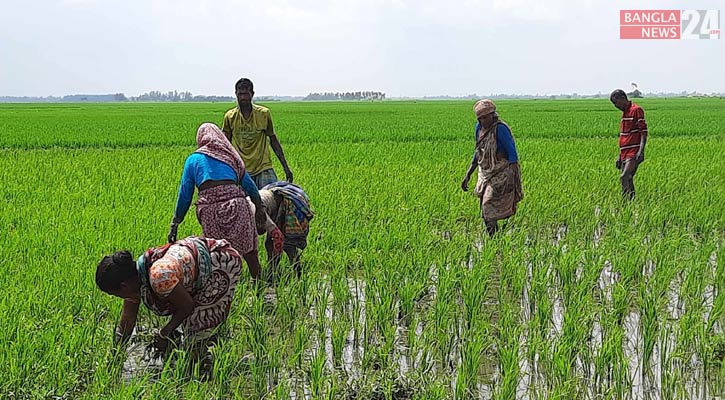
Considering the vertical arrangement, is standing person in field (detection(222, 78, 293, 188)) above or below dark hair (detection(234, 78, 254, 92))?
below

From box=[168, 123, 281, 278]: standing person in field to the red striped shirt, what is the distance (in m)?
4.27

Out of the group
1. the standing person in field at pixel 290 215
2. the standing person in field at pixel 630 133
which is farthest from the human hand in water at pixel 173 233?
the standing person in field at pixel 630 133

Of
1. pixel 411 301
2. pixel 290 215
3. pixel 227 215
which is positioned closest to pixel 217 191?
pixel 227 215

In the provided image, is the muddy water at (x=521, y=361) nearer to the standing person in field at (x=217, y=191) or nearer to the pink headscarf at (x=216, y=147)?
the standing person in field at (x=217, y=191)

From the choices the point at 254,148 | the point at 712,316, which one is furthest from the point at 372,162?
the point at 712,316

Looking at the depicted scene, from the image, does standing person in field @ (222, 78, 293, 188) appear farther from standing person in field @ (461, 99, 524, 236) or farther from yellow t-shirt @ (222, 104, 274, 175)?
standing person in field @ (461, 99, 524, 236)

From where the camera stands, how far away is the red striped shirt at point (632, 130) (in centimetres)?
669

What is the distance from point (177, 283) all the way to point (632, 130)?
17.0ft

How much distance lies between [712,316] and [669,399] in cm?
83

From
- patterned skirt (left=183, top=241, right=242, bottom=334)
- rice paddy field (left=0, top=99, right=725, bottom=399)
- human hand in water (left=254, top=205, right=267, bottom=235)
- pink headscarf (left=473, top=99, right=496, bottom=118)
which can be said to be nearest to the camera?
rice paddy field (left=0, top=99, right=725, bottom=399)

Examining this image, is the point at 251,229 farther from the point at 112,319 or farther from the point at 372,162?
the point at 372,162

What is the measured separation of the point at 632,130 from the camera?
6.74 metres

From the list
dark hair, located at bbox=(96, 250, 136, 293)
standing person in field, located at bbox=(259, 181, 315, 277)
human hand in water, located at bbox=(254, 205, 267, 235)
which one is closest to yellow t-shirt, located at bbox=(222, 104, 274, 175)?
standing person in field, located at bbox=(259, 181, 315, 277)

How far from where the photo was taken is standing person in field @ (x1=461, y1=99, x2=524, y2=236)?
5.24 metres
